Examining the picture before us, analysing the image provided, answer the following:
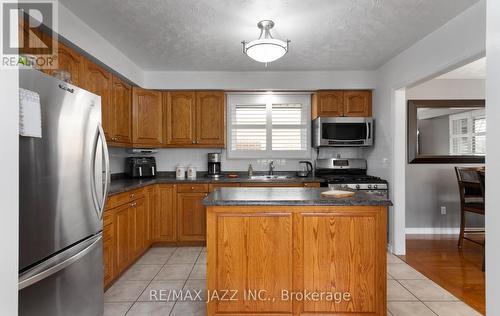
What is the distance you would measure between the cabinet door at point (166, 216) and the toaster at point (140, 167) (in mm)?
384

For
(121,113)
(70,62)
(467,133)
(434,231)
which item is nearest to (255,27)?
(70,62)

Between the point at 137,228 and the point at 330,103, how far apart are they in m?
3.07

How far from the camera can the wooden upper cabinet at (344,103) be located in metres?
3.98

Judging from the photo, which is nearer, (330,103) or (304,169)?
(330,103)

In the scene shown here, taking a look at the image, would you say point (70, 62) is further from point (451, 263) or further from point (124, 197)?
point (451, 263)

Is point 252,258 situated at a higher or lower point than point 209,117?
lower

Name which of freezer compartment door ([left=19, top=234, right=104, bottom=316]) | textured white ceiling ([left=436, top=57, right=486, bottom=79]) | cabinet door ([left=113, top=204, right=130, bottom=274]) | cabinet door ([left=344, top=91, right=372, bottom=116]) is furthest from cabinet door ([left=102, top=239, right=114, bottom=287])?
textured white ceiling ([left=436, top=57, right=486, bottom=79])

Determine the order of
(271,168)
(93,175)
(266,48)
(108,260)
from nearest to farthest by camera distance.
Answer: (93,175) < (266,48) < (108,260) < (271,168)

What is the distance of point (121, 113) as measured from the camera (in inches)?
133

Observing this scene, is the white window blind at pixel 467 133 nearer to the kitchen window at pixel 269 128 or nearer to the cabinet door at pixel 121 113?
the kitchen window at pixel 269 128

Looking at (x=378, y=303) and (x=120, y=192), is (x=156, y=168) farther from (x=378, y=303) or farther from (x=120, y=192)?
(x=378, y=303)

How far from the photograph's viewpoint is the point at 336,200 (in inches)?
73.6

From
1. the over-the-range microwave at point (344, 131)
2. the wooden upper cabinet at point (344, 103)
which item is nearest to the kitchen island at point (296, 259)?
the over-the-range microwave at point (344, 131)

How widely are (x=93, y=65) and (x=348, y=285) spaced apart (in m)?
3.03
